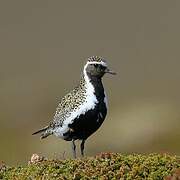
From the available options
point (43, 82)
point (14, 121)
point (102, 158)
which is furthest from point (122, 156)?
point (43, 82)

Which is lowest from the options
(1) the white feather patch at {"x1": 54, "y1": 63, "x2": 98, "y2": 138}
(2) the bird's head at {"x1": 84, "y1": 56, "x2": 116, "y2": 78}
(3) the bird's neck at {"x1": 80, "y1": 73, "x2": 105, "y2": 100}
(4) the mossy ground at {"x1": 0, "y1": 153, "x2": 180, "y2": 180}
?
(4) the mossy ground at {"x1": 0, "y1": 153, "x2": 180, "y2": 180}

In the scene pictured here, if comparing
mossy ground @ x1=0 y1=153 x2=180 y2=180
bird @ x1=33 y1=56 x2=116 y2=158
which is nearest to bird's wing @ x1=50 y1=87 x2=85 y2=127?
bird @ x1=33 y1=56 x2=116 y2=158

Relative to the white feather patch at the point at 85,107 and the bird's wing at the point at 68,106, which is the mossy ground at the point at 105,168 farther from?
the bird's wing at the point at 68,106

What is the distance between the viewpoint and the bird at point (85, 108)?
17.0 metres

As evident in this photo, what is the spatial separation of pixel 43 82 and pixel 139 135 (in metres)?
20.4

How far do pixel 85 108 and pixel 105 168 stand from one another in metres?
3.95

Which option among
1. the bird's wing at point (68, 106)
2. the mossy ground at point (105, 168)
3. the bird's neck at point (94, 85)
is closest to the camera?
the mossy ground at point (105, 168)

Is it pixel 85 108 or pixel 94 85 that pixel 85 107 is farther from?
pixel 94 85

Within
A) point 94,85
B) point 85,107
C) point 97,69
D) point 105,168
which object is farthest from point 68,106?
point 105,168

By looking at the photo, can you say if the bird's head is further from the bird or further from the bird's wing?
the bird's wing

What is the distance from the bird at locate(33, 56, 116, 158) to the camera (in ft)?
55.9

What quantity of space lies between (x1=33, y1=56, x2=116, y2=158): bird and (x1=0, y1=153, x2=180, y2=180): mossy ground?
3237mm

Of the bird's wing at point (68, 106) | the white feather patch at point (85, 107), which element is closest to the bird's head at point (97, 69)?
the white feather patch at point (85, 107)

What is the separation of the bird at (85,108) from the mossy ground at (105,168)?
10.6 feet
